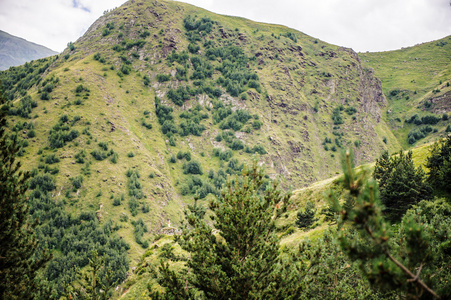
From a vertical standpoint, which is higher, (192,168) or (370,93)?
(370,93)

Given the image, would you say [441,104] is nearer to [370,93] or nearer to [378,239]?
[370,93]

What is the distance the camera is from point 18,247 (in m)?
9.84

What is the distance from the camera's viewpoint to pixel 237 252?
28.3 ft

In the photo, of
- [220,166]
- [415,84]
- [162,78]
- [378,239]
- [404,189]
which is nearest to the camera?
[378,239]

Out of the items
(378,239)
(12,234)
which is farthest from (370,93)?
(12,234)

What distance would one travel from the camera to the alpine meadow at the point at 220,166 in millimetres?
8273

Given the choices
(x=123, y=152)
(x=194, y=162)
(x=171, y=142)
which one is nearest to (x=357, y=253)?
(x=123, y=152)

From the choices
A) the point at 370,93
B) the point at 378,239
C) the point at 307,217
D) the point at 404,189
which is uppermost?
the point at 370,93

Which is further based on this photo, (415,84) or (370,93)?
(370,93)

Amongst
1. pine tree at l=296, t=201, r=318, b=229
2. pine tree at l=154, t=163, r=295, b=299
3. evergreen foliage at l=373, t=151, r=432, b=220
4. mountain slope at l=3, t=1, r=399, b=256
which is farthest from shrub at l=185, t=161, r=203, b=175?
pine tree at l=154, t=163, r=295, b=299

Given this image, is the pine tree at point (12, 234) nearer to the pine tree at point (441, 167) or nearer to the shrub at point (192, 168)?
the pine tree at point (441, 167)

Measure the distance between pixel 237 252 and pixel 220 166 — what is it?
92150mm

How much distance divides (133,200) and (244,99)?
8377 centimetres

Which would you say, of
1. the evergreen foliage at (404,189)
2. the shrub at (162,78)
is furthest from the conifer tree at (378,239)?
the shrub at (162,78)
